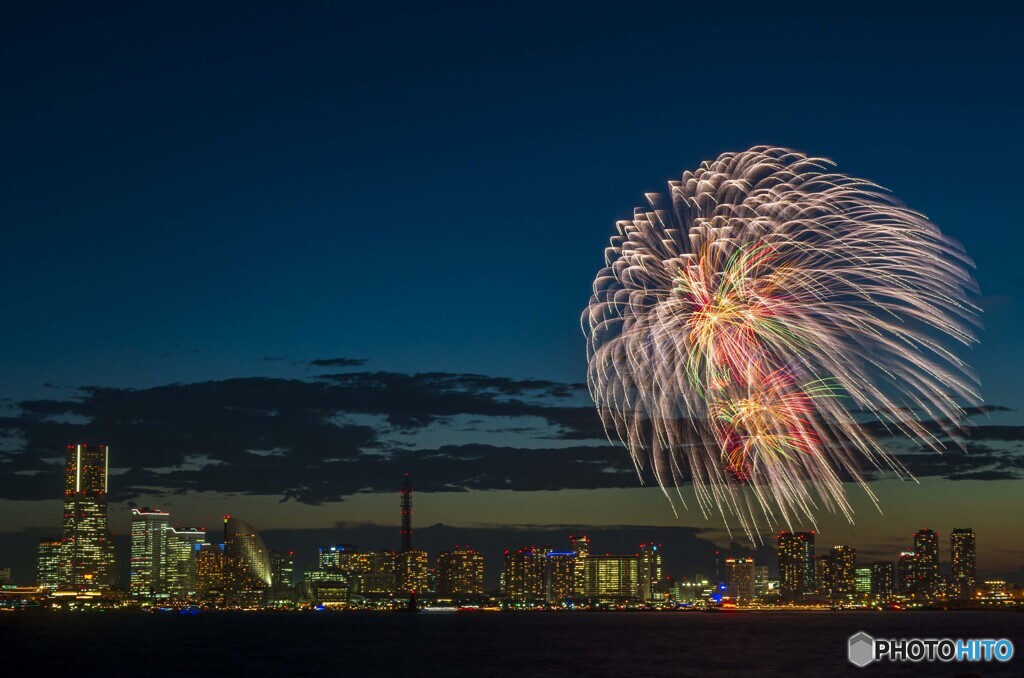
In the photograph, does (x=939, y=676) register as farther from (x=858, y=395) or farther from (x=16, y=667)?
(x=16, y=667)

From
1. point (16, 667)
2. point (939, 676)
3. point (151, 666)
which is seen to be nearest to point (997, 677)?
point (939, 676)

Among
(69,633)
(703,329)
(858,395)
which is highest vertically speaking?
(703,329)

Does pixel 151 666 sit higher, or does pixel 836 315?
pixel 836 315

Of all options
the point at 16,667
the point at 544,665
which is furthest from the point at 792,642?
the point at 16,667

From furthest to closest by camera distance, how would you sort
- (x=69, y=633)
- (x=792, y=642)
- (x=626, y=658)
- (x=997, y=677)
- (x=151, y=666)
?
(x=69, y=633)
(x=792, y=642)
(x=626, y=658)
(x=151, y=666)
(x=997, y=677)

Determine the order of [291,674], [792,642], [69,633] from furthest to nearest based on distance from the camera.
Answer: [69,633]
[792,642]
[291,674]

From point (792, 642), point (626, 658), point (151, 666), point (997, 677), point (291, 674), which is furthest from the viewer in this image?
point (792, 642)

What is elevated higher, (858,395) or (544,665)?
(858,395)

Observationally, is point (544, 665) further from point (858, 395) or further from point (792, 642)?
point (858, 395)

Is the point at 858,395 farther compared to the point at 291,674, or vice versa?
the point at 291,674
